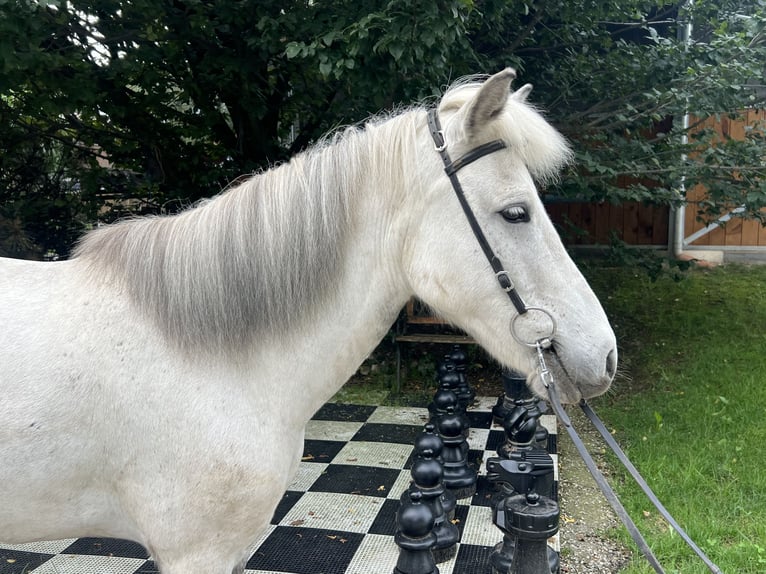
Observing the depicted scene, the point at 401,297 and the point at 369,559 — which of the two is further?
the point at 369,559

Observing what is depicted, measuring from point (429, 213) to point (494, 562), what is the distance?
5.40 ft

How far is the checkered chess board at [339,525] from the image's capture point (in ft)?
8.80

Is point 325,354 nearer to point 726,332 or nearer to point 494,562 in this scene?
point 494,562

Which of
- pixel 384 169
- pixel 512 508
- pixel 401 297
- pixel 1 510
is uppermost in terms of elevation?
pixel 384 169

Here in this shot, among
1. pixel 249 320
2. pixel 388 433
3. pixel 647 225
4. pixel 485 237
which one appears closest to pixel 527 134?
pixel 485 237

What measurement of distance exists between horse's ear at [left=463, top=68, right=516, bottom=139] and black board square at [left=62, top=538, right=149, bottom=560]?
257 cm

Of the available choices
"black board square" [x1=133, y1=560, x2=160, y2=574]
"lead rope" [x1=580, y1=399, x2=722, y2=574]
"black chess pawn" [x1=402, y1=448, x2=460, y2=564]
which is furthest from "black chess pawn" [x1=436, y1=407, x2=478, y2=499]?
"lead rope" [x1=580, y1=399, x2=722, y2=574]

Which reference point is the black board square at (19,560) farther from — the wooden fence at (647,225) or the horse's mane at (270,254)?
the wooden fence at (647,225)

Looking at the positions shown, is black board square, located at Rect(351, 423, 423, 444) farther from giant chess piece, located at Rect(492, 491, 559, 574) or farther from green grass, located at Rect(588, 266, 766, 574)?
giant chess piece, located at Rect(492, 491, 559, 574)

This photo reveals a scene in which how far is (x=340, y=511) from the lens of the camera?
10.4 ft

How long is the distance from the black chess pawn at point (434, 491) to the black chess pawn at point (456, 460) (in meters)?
0.51

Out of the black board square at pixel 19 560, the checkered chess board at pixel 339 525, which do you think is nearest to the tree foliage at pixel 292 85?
the checkered chess board at pixel 339 525

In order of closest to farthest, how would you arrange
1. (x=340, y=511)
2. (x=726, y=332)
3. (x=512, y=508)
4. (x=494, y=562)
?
(x=512, y=508) < (x=494, y=562) < (x=340, y=511) < (x=726, y=332)

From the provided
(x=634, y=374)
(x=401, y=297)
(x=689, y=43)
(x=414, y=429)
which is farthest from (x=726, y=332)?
(x=401, y=297)
